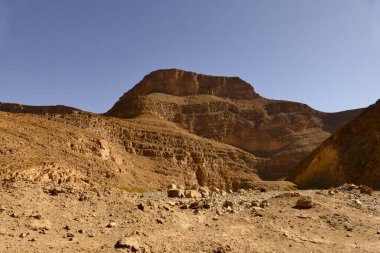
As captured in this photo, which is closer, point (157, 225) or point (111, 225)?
point (111, 225)

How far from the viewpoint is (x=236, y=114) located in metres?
103

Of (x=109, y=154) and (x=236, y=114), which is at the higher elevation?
(x=236, y=114)

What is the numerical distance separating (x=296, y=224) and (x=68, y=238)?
235 inches

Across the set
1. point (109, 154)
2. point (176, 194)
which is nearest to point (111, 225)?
point (176, 194)

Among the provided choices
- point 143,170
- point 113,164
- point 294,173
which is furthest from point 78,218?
point 143,170

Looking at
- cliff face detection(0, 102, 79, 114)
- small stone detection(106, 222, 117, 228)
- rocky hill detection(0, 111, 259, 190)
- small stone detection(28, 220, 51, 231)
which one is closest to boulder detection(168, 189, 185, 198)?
small stone detection(106, 222, 117, 228)

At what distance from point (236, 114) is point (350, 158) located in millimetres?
71306

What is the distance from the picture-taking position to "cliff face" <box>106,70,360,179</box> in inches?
3516

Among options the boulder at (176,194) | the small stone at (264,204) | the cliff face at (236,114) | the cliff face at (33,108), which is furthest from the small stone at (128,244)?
the cliff face at (33,108)

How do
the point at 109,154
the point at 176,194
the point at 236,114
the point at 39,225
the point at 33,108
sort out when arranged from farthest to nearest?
the point at 33,108 < the point at 236,114 < the point at 109,154 < the point at 176,194 < the point at 39,225

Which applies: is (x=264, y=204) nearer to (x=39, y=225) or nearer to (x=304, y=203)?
(x=304, y=203)

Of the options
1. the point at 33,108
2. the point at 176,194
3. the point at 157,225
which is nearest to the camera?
the point at 157,225

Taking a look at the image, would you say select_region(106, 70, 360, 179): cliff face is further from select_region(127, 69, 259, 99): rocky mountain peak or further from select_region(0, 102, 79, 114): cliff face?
select_region(0, 102, 79, 114): cliff face

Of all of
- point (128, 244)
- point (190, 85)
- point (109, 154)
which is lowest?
point (109, 154)
